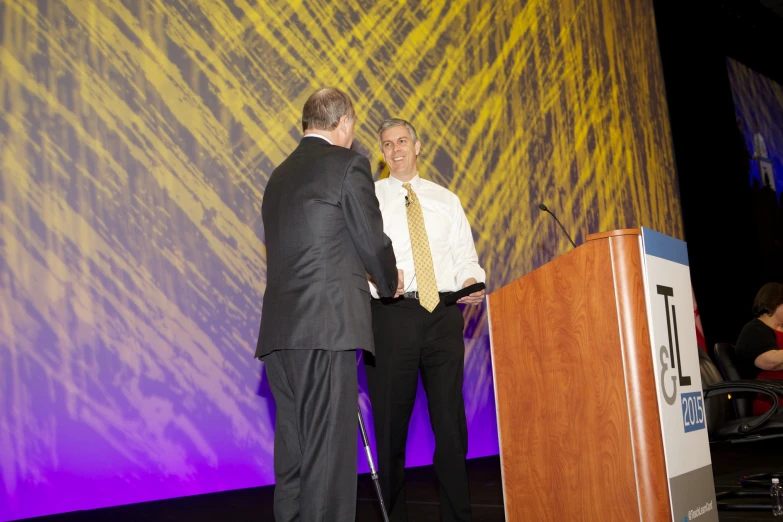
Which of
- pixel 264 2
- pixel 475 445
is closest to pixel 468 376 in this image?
pixel 475 445

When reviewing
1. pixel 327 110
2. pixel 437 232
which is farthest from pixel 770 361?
pixel 327 110

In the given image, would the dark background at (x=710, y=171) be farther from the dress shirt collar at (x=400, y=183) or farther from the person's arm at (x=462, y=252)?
the dress shirt collar at (x=400, y=183)

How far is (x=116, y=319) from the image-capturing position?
12.2ft

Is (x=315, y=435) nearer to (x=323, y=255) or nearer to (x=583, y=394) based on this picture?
(x=323, y=255)

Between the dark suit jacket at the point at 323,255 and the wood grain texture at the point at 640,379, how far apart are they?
2.35 ft

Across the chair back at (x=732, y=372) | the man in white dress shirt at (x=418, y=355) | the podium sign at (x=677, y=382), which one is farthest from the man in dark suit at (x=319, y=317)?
the chair back at (x=732, y=372)

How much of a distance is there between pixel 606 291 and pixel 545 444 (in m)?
0.54

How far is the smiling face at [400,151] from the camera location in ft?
10.3

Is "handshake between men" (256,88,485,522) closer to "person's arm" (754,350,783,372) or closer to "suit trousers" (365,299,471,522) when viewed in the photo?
"suit trousers" (365,299,471,522)

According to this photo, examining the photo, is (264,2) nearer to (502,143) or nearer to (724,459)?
(502,143)


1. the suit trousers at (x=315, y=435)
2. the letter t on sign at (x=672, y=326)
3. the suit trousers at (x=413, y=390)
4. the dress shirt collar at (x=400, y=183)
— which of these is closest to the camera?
the suit trousers at (x=315, y=435)

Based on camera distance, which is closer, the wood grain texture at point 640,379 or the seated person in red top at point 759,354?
the wood grain texture at point 640,379

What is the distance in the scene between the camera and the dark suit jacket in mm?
2127

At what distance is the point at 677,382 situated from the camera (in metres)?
2.29
